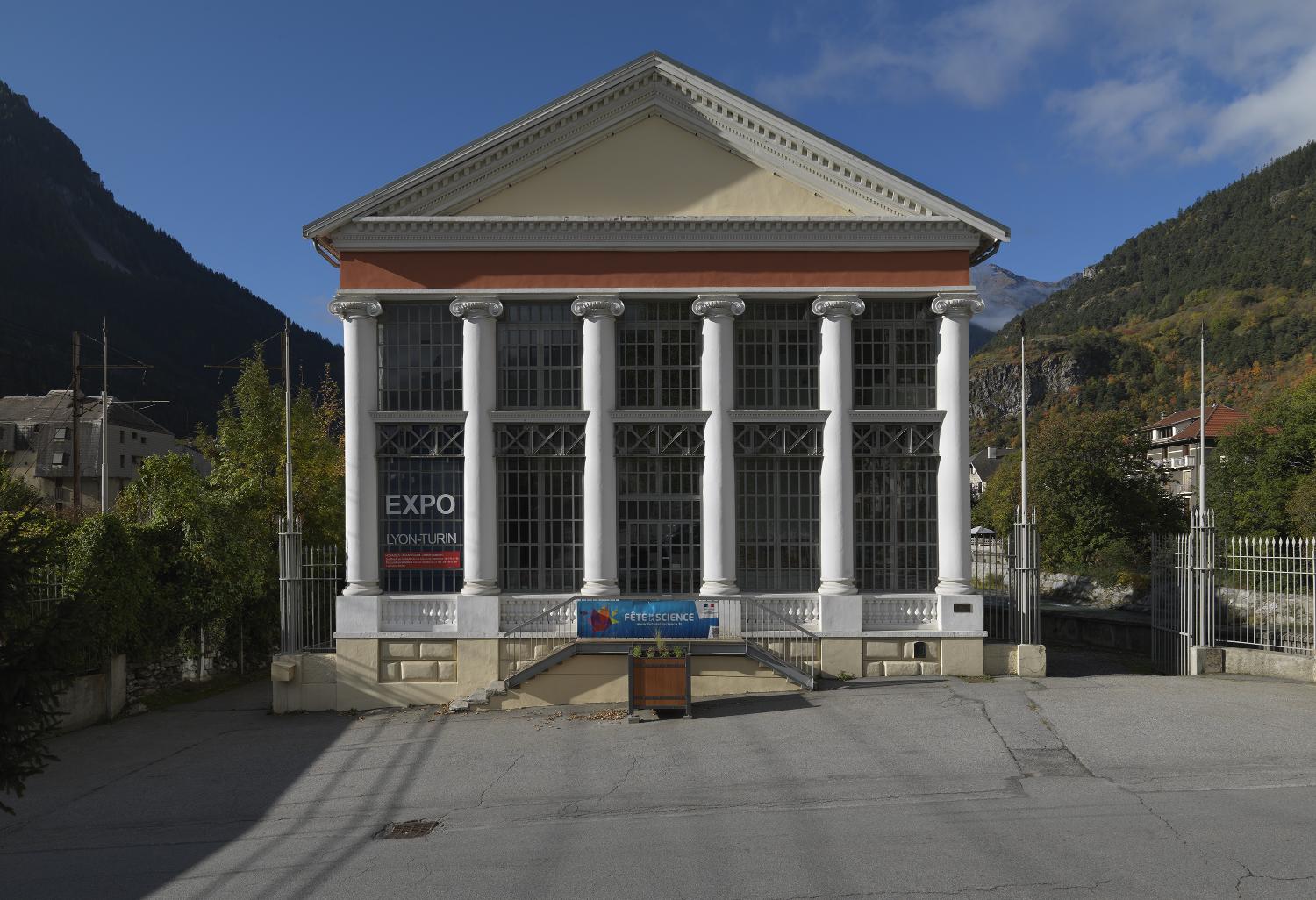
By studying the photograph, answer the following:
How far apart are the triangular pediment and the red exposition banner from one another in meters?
6.59

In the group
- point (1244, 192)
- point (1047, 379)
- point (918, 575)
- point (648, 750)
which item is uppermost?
point (1244, 192)

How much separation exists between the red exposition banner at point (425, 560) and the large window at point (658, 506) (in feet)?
10.9

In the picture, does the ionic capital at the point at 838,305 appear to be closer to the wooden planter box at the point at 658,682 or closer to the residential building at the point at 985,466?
the wooden planter box at the point at 658,682

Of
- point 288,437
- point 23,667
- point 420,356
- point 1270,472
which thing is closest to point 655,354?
point 420,356

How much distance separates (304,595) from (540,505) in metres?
5.46

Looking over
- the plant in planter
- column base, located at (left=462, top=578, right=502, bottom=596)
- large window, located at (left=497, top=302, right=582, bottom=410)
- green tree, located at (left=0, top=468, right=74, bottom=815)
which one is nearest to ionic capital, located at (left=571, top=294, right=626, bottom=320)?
large window, located at (left=497, top=302, right=582, bottom=410)

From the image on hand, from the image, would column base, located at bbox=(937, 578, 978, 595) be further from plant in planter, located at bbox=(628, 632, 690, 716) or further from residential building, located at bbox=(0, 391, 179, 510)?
residential building, located at bbox=(0, 391, 179, 510)

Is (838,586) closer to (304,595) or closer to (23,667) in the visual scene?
(304,595)

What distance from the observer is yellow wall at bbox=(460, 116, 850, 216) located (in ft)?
61.4

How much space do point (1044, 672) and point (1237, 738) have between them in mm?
5184

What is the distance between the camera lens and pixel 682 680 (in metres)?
16.1

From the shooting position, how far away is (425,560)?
61.7 feet

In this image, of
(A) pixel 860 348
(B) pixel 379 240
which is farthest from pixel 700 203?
(B) pixel 379 240

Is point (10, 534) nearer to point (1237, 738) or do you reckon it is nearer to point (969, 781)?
point (969, 781)
